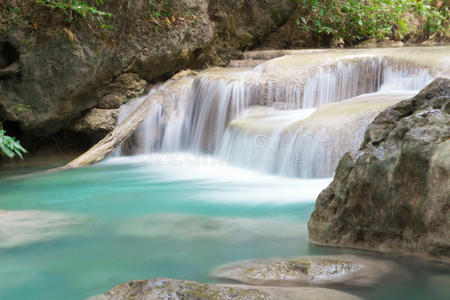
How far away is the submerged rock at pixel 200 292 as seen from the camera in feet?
5.92

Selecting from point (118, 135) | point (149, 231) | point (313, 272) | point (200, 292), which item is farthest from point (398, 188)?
point (118, 135)

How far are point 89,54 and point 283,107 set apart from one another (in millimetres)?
3125

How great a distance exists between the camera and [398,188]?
7.88 ft

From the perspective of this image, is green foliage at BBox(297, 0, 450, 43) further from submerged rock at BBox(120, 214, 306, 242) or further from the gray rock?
submerged rock at BBox(120, 214, 306, 242)

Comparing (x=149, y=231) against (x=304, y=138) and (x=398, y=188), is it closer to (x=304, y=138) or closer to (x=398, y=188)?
(x=398, y=188)

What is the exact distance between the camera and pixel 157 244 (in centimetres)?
295

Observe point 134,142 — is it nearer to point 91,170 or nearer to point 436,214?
point 91,170

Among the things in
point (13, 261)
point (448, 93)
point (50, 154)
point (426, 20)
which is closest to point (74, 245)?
point (13, 261)

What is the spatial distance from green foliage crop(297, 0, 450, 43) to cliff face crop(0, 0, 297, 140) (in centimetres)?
191

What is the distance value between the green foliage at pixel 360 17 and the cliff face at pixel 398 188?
25.4 feet

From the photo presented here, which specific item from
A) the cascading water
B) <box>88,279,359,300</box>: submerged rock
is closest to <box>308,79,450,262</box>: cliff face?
<box>88,279,359,300</box>: submerged rock

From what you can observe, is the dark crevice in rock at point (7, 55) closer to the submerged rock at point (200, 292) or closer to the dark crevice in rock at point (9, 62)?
the dark crevice in rock at point (9, 62)

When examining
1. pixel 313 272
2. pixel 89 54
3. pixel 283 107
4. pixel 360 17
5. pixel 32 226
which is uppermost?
pixel 360 17

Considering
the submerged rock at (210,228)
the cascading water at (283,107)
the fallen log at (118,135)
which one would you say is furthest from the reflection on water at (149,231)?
the fallen log at (118,135)
